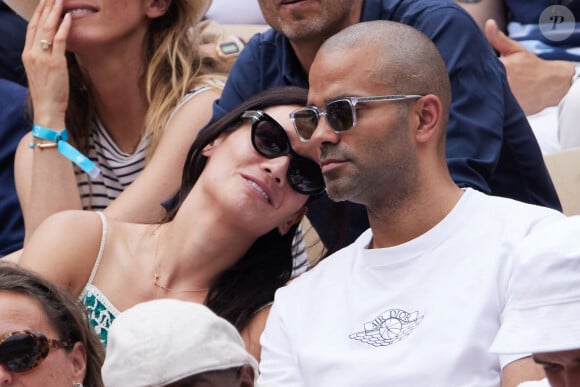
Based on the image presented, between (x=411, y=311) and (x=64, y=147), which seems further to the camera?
(x=64, y=147)

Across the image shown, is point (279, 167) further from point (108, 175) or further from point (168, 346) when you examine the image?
point (168, 346)

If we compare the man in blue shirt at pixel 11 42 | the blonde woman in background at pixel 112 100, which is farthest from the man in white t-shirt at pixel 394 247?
the man in blue shirt at pixel 11 42

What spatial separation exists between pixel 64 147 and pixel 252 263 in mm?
Answer: 845

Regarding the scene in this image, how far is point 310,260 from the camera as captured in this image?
141 inches

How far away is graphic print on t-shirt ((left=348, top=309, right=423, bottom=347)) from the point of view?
2.41 meters

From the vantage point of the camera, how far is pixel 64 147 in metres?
3.78

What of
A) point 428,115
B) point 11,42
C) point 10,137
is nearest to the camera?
point 428,115

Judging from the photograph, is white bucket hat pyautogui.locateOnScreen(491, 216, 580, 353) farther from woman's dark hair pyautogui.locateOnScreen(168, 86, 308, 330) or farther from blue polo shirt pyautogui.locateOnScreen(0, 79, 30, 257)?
blue polo shirt pyautogui.locateOnScreen(0, 79, 30, 257)

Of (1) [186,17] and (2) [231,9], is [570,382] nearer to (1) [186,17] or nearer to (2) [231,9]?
(1) [186,17]

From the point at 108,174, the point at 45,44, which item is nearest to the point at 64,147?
the point at 108,174

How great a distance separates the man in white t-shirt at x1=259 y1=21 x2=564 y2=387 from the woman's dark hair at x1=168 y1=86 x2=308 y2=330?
42cm

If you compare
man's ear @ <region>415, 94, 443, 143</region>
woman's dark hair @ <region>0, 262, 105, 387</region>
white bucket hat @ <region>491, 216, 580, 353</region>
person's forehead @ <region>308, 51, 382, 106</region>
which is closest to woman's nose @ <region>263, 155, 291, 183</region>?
person's forehead @ <region>308, 51, 382, 106</region>

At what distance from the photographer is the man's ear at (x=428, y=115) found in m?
2.67

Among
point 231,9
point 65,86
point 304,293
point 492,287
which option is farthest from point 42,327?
point 231,9
